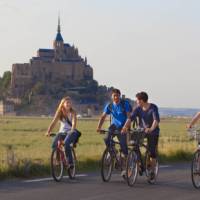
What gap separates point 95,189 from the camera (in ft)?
Answer: 37.0

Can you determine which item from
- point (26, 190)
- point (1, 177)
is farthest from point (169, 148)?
point (26, 190)

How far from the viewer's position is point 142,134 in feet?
39.9

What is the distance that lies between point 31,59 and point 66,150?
177 meters

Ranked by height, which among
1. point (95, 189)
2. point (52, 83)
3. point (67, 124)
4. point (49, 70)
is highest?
point (49, 70)

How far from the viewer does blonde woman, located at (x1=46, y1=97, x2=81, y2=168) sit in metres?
12.7

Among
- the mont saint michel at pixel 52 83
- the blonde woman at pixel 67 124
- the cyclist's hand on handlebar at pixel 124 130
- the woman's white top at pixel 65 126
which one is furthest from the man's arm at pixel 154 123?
the mont saint michel at pixel 52 83

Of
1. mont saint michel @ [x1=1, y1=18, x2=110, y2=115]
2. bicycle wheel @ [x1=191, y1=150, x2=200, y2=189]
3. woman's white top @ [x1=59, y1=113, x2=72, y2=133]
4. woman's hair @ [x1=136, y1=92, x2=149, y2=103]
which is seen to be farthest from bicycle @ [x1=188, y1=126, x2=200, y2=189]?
mont saint michel @ [x1=1, y1=18, x2=110, y2=115]

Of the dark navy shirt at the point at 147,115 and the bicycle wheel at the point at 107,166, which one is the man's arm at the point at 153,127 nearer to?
the dark navy shirt at the point at 147,115

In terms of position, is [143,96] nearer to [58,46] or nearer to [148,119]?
[148,119]

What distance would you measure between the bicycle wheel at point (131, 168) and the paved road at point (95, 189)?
0.15 metres

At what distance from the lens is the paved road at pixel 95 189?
10.4 m

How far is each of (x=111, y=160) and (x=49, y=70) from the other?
17532 cm

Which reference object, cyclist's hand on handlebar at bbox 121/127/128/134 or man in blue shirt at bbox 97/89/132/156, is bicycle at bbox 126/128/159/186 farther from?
man in blue shirt at bbox 97/89/132/156

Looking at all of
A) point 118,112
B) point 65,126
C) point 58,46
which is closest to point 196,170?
point 118,112
